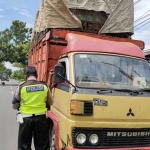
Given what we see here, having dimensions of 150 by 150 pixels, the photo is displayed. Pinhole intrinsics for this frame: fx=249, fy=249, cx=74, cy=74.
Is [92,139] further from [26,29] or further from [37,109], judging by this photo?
[26,29]

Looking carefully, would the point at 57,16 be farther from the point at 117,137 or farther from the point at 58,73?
the point at 117,137

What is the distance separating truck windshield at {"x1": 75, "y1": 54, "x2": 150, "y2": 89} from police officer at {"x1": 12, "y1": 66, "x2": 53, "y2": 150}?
66cm

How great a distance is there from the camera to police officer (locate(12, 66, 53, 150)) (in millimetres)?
3887

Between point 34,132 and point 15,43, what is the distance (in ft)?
133

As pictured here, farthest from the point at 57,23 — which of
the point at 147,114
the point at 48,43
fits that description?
the point at 147,114

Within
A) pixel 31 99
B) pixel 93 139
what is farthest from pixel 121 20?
pixel 93 139

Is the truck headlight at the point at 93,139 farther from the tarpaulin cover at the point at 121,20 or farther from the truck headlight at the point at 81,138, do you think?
the tarpaulin cover at the point at 121,20

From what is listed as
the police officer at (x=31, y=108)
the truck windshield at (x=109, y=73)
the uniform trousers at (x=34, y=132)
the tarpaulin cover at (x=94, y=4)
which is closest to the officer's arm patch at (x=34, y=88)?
the police officer at (x=31, y=108)

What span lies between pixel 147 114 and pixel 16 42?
41294mm

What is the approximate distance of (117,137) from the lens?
11.8 ft

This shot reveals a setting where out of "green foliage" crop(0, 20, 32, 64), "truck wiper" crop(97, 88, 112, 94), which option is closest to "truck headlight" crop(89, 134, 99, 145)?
"truck wiper" crop(97, 88, 112, 94)

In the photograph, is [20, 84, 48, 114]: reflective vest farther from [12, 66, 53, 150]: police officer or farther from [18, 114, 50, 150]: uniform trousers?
[18, 114, 50, 150]: uniform trousers

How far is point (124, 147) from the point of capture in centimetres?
364

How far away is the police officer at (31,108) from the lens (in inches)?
153
